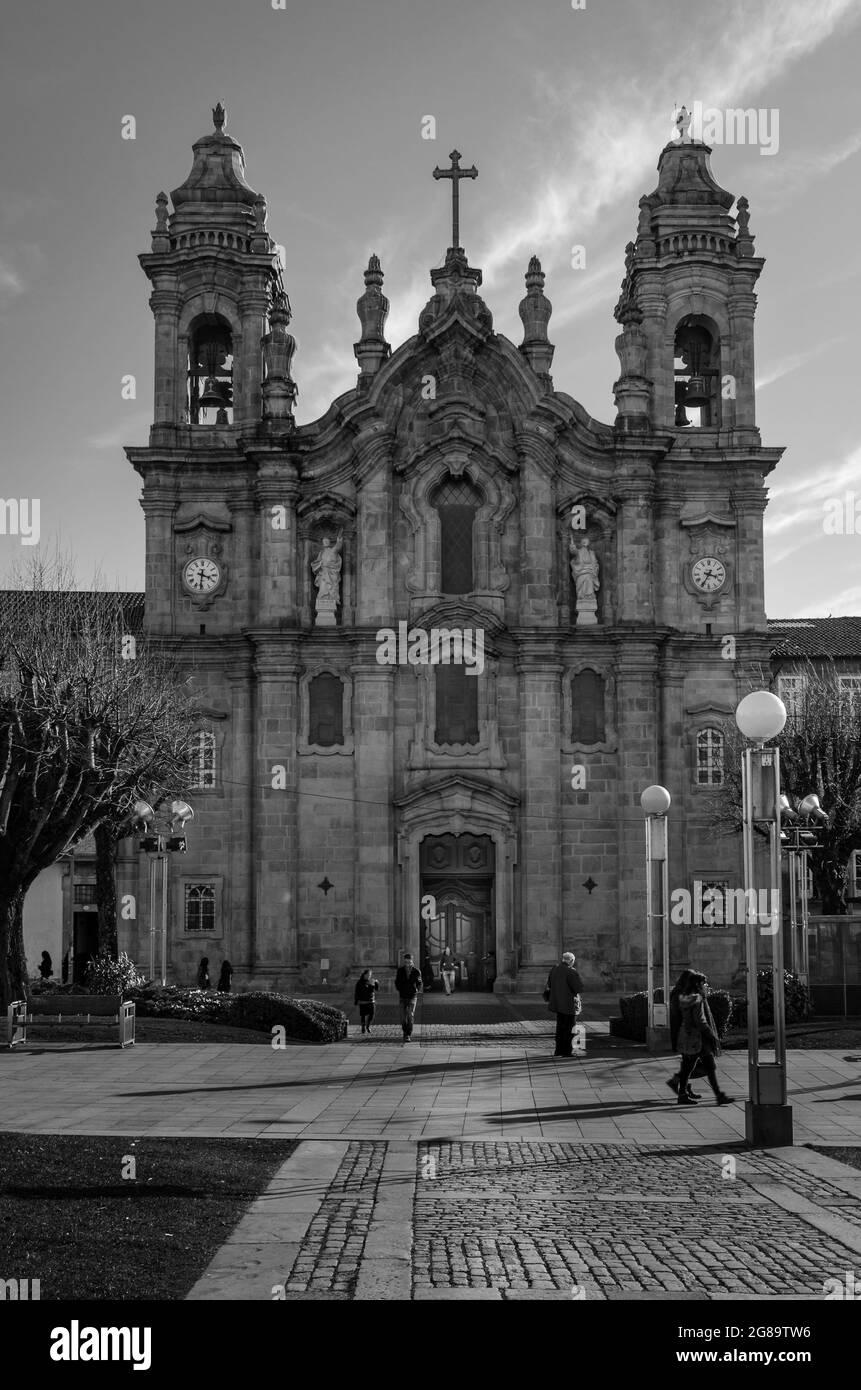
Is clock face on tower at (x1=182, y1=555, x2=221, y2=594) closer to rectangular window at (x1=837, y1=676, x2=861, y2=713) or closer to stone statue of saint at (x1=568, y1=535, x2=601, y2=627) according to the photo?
stone statue of saint at (x1=568, y1=535, x2=601, y2=627)

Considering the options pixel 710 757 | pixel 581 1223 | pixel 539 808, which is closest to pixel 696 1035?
pixel 581 1223

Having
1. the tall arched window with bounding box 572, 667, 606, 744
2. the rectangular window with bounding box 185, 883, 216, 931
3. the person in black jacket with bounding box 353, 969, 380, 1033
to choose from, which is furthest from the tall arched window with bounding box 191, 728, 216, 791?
the person in black jacket with bounding box 353, 969, 380, 1033

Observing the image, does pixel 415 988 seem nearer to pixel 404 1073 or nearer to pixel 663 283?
pixel 404 1073

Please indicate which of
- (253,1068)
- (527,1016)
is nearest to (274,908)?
(527,1016)

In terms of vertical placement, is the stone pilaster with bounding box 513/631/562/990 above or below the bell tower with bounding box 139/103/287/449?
below

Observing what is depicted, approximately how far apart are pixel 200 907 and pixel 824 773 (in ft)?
67.7

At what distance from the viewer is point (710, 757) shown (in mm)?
50062

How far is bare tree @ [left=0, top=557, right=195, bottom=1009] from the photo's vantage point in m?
33.8

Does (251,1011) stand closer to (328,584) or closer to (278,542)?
(328,584)

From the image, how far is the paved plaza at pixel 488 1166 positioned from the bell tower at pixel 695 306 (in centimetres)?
2884

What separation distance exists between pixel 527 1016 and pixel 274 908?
11.4 meters

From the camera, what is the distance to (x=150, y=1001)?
33500 mm

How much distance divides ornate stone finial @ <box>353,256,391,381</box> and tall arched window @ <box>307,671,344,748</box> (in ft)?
35.0

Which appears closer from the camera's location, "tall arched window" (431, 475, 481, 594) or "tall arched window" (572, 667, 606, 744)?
"tall arched window" (572, 667, 606, 744)
